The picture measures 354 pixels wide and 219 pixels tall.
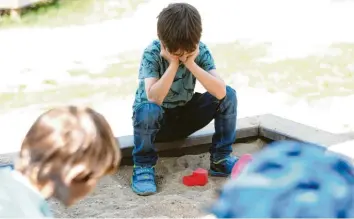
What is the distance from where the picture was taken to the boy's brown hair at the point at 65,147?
1.02m

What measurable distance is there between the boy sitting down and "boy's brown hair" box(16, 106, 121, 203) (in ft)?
4.17

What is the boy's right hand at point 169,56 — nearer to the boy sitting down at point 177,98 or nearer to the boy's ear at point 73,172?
the boy sitting down at point 177,98

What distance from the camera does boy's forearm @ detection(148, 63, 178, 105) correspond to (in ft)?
7.86

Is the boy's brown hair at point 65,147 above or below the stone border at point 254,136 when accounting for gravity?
above

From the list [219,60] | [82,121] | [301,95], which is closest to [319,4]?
[219,60]

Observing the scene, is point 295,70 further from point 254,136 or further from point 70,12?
point 70,12

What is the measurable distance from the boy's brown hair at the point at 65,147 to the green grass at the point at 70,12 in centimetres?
611

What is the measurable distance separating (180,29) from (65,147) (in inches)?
52.9

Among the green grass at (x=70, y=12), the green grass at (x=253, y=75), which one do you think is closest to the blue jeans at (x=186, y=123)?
the green grass at (x=253, y=75)

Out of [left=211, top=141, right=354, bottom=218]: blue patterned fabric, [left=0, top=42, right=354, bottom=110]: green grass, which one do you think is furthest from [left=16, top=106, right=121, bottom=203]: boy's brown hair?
[left=0, top=42, right=354, bottom=110]: green grass

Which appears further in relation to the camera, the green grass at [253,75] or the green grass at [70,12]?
the green grass at [70,12]

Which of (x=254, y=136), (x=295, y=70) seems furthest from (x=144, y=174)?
(x=295, y=70)

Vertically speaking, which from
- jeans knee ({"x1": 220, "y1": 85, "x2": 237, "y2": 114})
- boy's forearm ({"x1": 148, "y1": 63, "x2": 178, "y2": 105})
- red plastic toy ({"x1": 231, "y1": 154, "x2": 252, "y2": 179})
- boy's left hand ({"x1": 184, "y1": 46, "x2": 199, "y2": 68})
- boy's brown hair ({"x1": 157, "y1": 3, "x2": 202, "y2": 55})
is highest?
red plastic toy ({"x1": 231, "y1": 154, "x2": 252, "y2": 179})

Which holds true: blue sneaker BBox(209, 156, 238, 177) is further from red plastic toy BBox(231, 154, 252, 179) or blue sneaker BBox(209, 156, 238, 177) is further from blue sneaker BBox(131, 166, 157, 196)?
red plastic toy BBox(231, 154, 252, 179)
